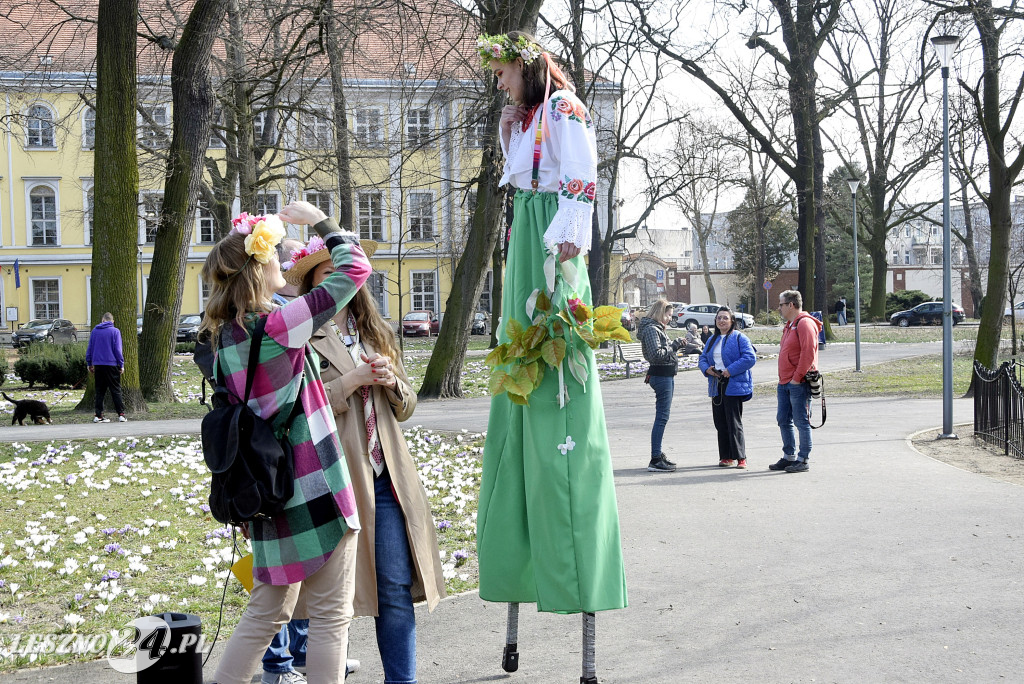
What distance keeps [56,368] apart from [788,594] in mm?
21580

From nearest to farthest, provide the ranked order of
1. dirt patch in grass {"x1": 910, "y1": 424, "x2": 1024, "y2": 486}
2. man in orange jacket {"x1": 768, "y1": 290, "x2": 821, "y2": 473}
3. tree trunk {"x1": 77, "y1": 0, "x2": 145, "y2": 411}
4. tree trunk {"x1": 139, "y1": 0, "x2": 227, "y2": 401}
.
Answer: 1. dirt patch in grass {"x1": 910, "y1": 424, "x2": 1024, "y2": 486}
2. man in orange jacket {"x1": 768, "y1": 290, "x2": 821, "y2": 473}
3. tree trunk {"x1": 77, "y1": 0, "x2": 145, "y2": 411}
4. tree trunk {"x1": 139, "y1": 0, "x2": 227, "y2": 401}

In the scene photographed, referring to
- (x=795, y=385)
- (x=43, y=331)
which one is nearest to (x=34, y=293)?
(x=43, y=331)

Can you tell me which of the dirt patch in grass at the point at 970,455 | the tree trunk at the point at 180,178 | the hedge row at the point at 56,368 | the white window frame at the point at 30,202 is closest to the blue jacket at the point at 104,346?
the tree trunk at the point at 180,178

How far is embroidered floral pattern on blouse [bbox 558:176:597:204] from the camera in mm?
3764

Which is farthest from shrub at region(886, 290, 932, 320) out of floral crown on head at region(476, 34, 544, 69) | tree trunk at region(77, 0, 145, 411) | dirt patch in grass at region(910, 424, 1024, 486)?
floral crown on head at region(476, 34, 544, 69)

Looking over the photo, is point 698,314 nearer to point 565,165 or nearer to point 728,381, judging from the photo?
point 728,381

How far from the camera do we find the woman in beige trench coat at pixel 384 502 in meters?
3.63

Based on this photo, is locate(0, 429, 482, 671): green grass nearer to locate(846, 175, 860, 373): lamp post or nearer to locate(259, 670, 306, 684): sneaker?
locate(259, 670, 306, 684): sneaker

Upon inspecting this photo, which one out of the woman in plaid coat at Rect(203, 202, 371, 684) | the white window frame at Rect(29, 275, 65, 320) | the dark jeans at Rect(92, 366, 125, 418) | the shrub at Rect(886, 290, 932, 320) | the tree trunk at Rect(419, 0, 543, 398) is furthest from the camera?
the shrub at Rect(886, 290, 932, 320)

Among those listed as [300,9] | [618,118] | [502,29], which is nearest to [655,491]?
[502,29]

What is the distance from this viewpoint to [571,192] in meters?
3.77

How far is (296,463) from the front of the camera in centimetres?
329

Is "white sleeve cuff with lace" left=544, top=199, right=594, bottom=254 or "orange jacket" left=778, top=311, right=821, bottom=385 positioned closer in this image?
"white sleeve cuff with lace" left=544, top=199, right=594, bottom=254

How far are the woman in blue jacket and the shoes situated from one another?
613 mm
